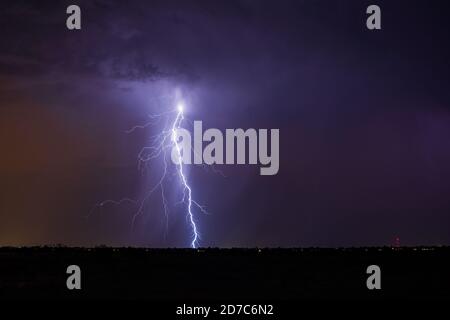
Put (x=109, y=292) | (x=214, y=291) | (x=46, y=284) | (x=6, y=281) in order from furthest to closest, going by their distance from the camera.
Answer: (x=6, y=281), (x=46, y=284), (x=214, y=291), (x=109, y=292)

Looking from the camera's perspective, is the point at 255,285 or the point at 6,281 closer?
the point at 255,285
